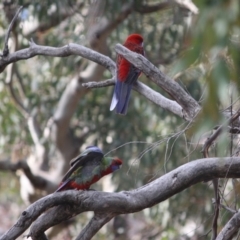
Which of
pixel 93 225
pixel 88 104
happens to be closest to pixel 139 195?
pixel 93 225

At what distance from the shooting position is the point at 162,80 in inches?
134

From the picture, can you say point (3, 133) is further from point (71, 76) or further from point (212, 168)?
point (212, 168)

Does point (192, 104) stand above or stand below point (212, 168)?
above

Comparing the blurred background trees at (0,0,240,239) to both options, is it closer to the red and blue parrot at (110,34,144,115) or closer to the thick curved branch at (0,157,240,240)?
the red and blue parrot at (110,34,144,115)

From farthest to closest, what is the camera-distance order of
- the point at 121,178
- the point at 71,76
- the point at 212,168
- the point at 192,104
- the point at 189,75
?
the point at 71,76, the point at 121,178, the point at 189,75, the point at 192,104, the point at 212,168

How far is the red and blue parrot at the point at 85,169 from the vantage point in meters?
3.79

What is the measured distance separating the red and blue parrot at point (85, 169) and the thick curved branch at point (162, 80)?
0.62 m

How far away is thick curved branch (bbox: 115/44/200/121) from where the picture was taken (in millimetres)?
3414

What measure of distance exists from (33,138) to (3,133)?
46 centimetres

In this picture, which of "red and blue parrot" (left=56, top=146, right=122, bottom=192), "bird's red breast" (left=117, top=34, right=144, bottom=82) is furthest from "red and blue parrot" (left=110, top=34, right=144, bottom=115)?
"red and blue parrot" (left=56, top=146, right=122, bottom=192)

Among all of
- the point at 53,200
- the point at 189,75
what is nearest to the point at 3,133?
the point at 189,75

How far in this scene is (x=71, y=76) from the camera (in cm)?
922

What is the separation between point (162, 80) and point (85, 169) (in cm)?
83

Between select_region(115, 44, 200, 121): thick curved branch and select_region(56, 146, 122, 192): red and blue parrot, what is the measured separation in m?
0.62
